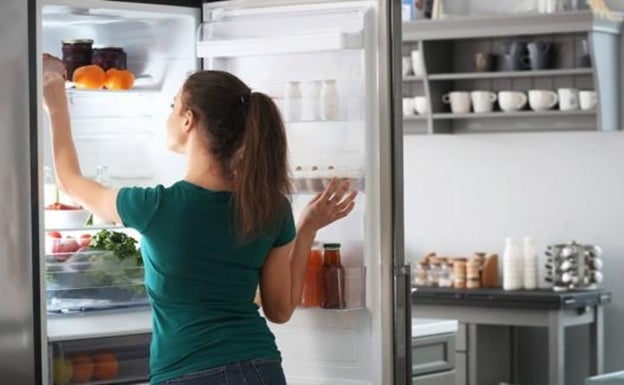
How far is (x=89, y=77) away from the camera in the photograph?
3.58 metres

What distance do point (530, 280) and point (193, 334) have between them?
11.5ft

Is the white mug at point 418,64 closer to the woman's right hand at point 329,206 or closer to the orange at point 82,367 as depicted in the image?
the woman's right hand at point 329,206

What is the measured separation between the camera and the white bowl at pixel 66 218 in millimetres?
3567

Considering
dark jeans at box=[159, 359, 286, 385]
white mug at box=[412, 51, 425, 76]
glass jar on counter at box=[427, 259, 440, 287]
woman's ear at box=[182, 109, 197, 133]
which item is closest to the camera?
dark jeans at box=[159, 359, 286, 385]

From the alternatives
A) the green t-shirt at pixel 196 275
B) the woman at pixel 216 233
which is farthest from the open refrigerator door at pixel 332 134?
the green t-shirt at pixel 196 275

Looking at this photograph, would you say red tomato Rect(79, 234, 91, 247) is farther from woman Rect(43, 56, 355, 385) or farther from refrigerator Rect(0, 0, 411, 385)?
woman Rect(43, 56, 355, 385)

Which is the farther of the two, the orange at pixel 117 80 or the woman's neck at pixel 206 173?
the orange at pixel 117 80

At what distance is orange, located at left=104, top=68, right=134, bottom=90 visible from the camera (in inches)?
141

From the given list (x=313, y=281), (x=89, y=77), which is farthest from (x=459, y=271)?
(x=89, y=77)

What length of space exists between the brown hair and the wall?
11.8 feet

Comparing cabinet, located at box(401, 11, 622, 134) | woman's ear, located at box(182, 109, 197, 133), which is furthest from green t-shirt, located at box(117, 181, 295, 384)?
cabinet, located at box(401, 11, 622, 134)

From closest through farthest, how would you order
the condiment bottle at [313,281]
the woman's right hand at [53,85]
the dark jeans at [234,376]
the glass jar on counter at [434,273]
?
the dark jeans at [234,376] → the woman's right hand at [53,85] → the condiment bottle at [313,281] → the glass jar on counter at [434,273]

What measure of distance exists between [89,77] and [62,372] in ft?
2.70

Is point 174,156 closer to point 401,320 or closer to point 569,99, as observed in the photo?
point 401,320
